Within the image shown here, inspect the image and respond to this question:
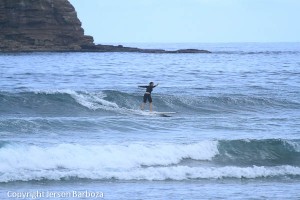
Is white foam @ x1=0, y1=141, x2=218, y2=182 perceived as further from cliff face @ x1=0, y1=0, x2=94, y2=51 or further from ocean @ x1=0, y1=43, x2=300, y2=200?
cliff face @ x1=0, y1=0, x2=94, y2=51

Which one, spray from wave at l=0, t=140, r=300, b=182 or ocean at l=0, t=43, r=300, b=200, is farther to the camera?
spray from wave at l=0, t=140, r=300, b=182

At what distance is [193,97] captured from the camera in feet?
92.8

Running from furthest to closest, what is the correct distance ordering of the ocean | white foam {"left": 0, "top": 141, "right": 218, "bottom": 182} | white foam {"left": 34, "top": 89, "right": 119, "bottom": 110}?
white foam {"left": 34, "top": 89, "right": 119, "bottom": 110}
white foam {"left": 0, "top": 141, "right": 218, "bottom": 182}
the ocean

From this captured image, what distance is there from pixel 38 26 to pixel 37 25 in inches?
11.2

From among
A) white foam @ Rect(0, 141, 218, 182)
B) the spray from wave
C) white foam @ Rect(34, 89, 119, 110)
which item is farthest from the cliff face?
white foam @ Rect(0, 141, 218, 182)

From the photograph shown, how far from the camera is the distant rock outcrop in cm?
8456

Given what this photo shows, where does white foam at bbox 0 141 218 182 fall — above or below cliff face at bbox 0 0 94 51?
below

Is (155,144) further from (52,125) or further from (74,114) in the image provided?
(74,114)

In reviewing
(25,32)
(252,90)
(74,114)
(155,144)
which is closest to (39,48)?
(25,32)

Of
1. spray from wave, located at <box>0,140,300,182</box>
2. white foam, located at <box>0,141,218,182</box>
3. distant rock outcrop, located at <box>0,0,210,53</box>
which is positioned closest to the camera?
spray from wave, located at <box>0,140,300,182</box>

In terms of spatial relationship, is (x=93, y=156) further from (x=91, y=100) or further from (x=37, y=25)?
(x=37, y=25)

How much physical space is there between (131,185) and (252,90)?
20788 mm

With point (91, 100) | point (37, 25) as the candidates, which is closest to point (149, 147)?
point (91, 100)

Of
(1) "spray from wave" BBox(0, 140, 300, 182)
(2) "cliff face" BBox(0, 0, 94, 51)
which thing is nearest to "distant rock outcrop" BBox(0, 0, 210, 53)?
(2) "cliff face" BBox(0, 0, 94, 51)
